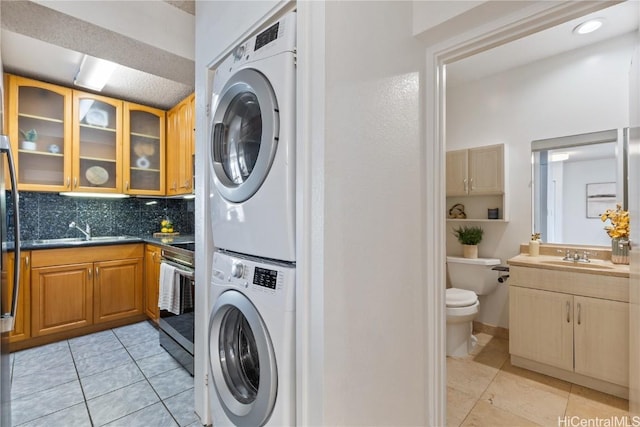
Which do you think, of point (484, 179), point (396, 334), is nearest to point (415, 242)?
point (396, 334)

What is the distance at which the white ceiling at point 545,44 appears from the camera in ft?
6.49

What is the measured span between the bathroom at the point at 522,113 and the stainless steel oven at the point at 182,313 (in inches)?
101

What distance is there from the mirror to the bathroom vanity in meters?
0.28

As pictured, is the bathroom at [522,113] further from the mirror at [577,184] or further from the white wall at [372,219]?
the white wall at [372,219]

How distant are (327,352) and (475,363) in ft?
6.44

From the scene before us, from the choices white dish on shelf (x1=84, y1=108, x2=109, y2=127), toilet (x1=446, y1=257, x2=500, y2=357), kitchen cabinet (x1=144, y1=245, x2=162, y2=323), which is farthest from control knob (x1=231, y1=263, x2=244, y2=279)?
white dish on shelf (x1=84, y1=108, x2=109, y2=127)

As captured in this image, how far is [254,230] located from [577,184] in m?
2.74

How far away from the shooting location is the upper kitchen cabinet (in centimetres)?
328

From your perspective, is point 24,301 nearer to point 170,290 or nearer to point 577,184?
point 170,290

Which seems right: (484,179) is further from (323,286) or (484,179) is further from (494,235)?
(323,286)

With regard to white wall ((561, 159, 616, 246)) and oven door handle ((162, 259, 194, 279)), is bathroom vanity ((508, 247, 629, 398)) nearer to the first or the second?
white wall ((561, 159, 616, 246))

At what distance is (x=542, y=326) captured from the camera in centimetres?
216

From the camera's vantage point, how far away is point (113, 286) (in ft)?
9.74

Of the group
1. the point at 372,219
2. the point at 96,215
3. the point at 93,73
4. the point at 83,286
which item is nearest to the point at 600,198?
the point at 372,219
